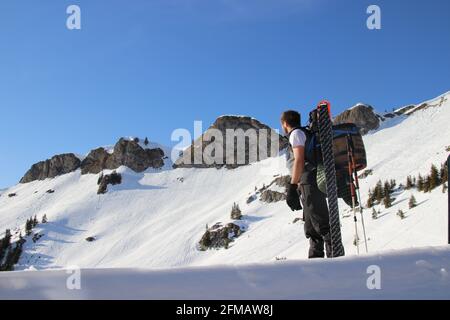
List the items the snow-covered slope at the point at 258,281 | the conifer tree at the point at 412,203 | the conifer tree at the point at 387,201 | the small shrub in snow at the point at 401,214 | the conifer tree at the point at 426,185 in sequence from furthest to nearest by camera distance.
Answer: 1. the conifer tree at the point at 387,201
2. the conifer tree at the point at 426,185
3. the conifer tree at the point at 412,203
4. the small shrub in snow at the point at 401,214
5. the snow-covered slope at the point at 258,281

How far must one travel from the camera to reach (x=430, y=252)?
377cm

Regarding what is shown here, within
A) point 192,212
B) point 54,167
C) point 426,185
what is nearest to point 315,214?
point 426,185

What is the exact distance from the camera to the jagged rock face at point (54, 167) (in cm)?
15612

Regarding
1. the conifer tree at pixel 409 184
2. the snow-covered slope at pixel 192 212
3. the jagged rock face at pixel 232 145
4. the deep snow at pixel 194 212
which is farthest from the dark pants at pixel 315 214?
the jagged rock face at pixel 232 145

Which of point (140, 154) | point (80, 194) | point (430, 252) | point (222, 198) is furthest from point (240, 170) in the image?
point (430, 252)

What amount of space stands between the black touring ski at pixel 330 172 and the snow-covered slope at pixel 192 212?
39.3 meters

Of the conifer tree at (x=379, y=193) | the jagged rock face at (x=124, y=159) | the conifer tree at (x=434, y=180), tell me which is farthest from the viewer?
the jagged rock face at (x=124, y=159)

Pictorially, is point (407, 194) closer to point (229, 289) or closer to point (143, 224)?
point (143, 224)

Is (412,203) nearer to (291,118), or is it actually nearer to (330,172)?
(291,118)

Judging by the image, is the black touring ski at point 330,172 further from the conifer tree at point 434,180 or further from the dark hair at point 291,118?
the conifer tree at point 434,180

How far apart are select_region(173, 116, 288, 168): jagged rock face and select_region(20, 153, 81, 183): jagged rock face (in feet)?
121

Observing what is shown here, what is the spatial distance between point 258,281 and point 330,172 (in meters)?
3.18

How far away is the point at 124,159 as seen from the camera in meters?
150
